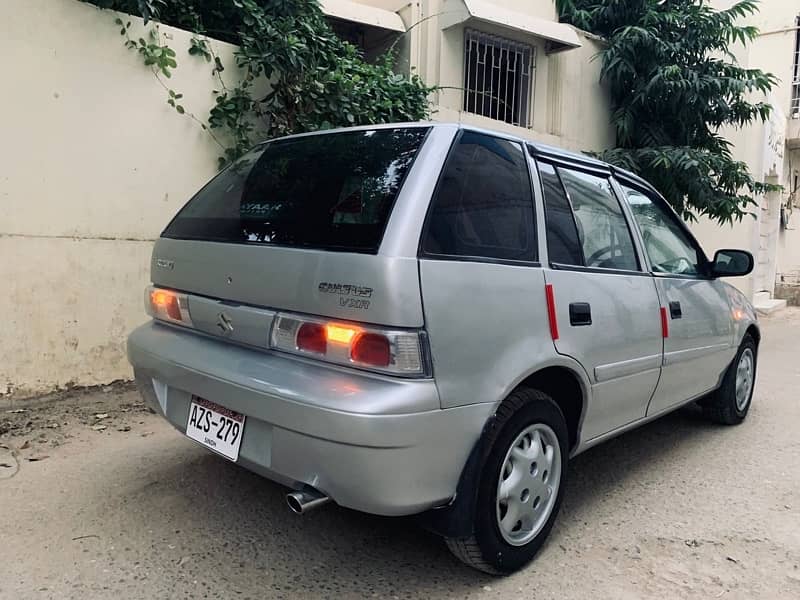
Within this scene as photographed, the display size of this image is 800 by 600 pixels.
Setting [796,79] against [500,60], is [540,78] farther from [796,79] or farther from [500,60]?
[796,79]

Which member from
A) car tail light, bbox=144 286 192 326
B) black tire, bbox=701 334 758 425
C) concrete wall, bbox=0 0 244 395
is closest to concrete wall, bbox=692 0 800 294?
black tire, bbox=701 334 758 425

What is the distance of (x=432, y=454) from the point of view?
2.05 m

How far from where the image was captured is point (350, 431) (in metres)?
1.95

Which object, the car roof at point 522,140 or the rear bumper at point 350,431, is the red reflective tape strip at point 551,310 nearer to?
the rear bumper at point 350,431

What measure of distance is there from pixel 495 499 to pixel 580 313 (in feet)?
2.87

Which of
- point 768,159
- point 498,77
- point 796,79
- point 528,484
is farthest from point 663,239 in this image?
point 796,79

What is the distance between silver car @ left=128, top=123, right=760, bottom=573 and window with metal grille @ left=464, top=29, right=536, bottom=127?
16.2 feet

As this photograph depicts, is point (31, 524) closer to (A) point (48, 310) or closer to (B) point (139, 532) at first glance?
(B) point (139, 532)

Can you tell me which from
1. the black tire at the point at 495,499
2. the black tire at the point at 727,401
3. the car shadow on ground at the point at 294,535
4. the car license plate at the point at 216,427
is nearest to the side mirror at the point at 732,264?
the black tire at the point at 727,401

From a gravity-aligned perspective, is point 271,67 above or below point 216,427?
above

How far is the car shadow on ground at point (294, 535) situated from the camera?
2.38 meters

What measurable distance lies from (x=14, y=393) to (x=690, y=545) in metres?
4.01

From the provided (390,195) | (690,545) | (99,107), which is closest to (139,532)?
(390,195)

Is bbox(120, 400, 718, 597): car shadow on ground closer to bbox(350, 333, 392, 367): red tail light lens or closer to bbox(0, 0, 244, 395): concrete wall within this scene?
bbox(350, 333, 392, 367): red tail light lens
